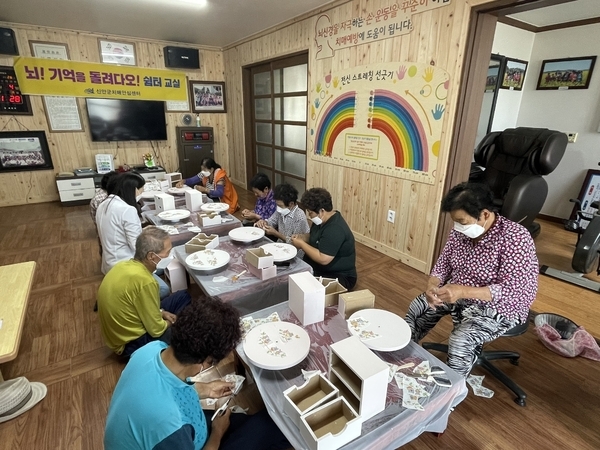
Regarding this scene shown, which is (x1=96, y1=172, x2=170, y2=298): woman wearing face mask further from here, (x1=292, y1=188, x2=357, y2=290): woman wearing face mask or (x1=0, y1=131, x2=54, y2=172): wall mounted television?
(x1=0, y1=131, x2=54, y2=172): wall mounted television

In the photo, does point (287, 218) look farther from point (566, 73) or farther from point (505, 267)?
point (566, 73)

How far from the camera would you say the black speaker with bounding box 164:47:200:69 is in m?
5.35

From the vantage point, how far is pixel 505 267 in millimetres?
1442

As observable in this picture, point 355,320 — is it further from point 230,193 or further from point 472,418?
point 230,193

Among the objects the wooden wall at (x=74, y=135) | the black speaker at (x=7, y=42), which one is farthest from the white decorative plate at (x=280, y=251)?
the black speaker at (x=7, y=42)

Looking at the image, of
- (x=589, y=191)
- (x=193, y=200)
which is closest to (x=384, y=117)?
(x=193, y=200)

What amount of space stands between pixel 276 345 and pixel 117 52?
585 centimetres

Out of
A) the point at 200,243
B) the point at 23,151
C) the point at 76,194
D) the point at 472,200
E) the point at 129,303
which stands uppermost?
Result: the point at 472,200

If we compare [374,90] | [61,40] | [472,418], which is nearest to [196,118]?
[61,40]

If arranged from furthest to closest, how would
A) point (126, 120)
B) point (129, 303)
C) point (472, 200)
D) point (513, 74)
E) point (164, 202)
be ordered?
point (126, 120)
point (513, 74)
point (164, 202)
point (129, 303)
point (472, 200)

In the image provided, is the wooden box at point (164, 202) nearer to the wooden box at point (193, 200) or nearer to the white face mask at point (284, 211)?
the wooden box at point (193, 200)

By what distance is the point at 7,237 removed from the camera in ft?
12.2

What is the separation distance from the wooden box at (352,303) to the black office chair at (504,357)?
0.74 m

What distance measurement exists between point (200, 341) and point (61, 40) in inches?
231
